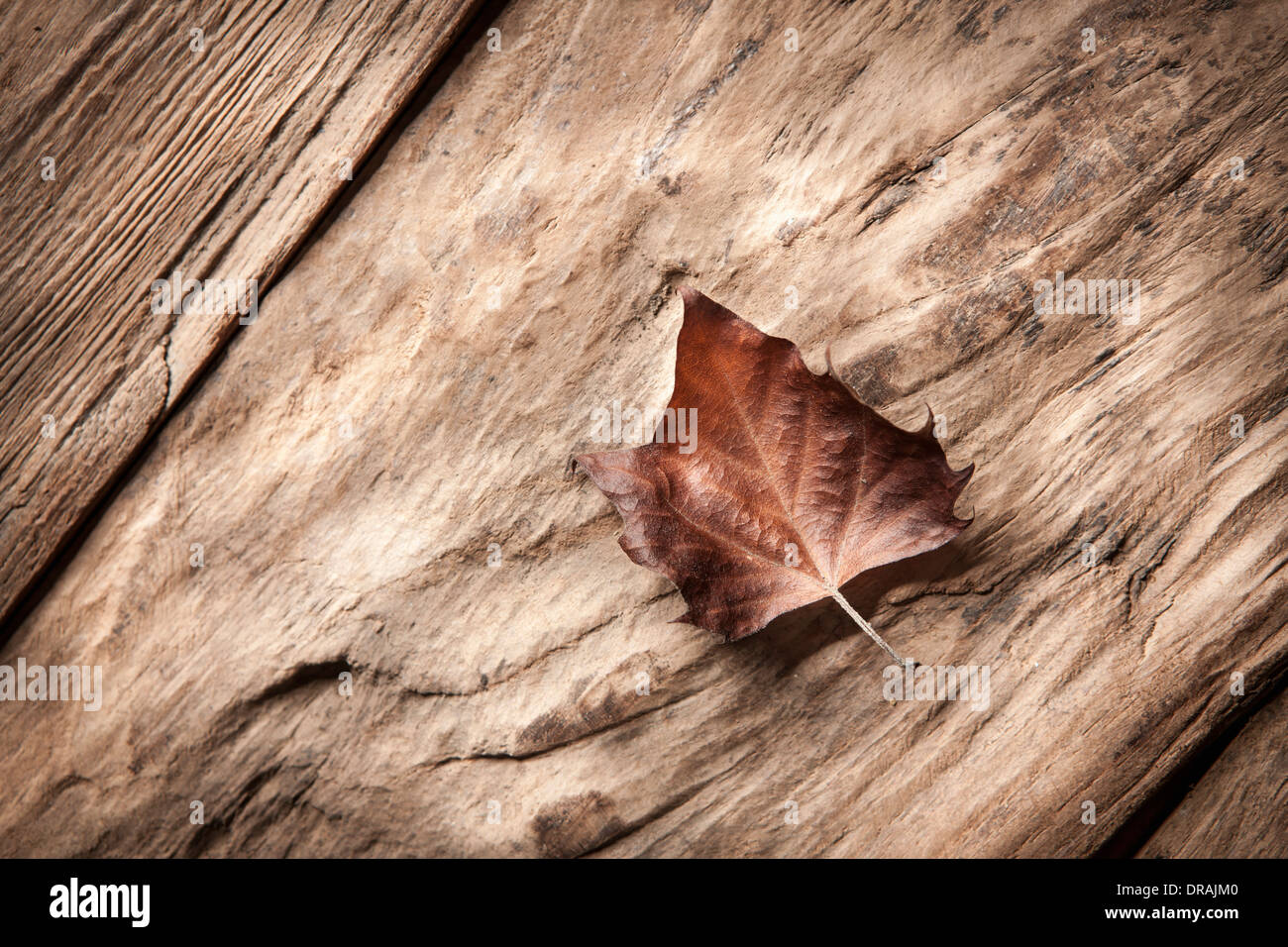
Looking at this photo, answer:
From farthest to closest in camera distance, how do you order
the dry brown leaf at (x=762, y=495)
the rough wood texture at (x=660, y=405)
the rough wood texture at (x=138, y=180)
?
the rough wood texture at (x=138, y=180), the rough wood texture at (x=660, y=405), the dry brown leaf at (x=762, y=495)

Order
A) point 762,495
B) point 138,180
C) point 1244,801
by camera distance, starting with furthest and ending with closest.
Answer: point 138,180
point 1244,801
point 762,495

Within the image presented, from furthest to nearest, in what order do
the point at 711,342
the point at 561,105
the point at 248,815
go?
the point at 248,815 < the point at 561,105 < the point at 711,342

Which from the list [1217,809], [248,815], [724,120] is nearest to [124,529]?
[248,815]

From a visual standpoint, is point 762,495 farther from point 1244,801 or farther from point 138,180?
point 138,180

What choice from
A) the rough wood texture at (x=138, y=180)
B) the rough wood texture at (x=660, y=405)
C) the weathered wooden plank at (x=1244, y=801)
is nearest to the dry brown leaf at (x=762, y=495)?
the rough wood texture at (x=660, y=405)

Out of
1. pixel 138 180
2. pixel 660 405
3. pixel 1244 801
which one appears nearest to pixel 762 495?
pixel 660 405

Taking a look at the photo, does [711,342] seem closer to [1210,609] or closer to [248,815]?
[1210,609]

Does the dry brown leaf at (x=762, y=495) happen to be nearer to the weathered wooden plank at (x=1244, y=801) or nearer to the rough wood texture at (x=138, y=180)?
the weathered wooden plank at (x=1244, y=801)
